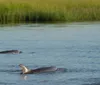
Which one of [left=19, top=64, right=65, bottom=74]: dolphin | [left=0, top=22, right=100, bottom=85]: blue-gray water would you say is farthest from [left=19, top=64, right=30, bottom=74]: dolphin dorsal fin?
[left=0, top=22, right=100, bottom=85]: blue-gray water

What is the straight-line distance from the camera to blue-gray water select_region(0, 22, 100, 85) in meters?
19.6

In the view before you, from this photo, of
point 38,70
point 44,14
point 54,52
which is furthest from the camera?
point 44,14

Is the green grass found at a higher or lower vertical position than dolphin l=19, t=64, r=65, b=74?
lower

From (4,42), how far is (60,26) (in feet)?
28.0

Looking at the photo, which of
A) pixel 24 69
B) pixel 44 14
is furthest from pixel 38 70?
pixel 44 14

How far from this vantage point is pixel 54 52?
26484mm

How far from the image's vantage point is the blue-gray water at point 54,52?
19.6 m

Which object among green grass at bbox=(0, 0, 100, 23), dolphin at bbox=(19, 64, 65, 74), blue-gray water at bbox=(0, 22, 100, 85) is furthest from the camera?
green grass at bbox=(0, 0, 100, 23)

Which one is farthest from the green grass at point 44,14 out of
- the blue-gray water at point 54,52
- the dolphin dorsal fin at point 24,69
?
the dolphin dorsal fin at point 24,69

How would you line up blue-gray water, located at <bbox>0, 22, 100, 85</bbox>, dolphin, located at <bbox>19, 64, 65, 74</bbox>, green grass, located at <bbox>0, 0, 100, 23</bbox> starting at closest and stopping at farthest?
blue-gray water, located at <bbox>0, 22, 100, 85</bbox>
dolphin, located at <bbox>19, 64, 65, 74</bbox>
green grass, located at <bbox>0, 0, 100, 23</bbox>

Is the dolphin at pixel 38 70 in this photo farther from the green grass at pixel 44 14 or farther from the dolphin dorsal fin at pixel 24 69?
the green grass at pixel 44 14

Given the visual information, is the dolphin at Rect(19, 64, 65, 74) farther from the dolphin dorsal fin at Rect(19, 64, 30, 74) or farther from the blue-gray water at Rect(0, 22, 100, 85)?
the blue-gray water at Rect(0, 22, 100, 85)

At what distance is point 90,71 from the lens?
2064cm

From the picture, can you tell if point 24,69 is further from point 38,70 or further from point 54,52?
point 54,52
